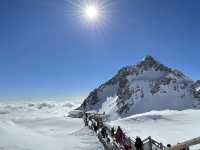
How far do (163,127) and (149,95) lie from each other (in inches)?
4830

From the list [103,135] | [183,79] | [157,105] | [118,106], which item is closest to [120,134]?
Answer: [103,135]

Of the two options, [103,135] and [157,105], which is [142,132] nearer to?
[103,135]

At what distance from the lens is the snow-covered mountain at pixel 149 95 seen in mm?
155625

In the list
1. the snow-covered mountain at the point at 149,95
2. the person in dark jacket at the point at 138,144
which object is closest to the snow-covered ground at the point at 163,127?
the person in dark jacket at the point at 138,144

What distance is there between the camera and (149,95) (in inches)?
6422

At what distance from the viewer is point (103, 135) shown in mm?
25219

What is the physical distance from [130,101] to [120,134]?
5640 inches

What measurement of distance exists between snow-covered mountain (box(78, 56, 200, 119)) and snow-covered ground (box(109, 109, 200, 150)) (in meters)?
100

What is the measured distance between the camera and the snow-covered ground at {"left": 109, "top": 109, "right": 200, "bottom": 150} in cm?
3350

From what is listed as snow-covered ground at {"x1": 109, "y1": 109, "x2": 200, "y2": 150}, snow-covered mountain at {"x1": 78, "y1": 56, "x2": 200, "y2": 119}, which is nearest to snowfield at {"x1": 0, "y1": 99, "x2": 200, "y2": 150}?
snow-covered ground at {"x1": 109, "y1": 109, "x2": 200, "y2": 150}

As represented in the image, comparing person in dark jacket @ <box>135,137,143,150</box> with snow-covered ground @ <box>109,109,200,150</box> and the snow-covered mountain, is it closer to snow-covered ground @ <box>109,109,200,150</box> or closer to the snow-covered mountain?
snow-covered ground @ <box>109,109,200,150</box>

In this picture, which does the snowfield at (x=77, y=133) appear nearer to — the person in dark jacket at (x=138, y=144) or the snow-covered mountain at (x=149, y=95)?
the person in dark jacket at (x=138, y=144)

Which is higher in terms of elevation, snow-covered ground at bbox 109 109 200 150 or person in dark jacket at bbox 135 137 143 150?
snow-covered ground at bbox 109 109 200 150

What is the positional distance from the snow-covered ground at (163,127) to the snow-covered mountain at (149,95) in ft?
329
